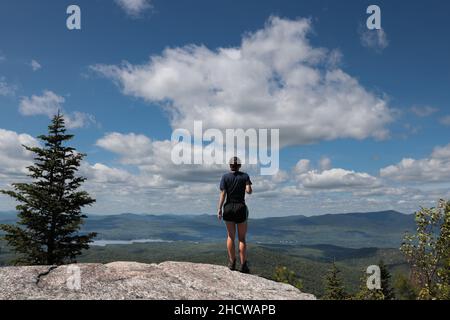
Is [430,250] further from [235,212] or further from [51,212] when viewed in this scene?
[51,212]

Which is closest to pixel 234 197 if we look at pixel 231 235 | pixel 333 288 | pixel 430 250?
pixel 231 235

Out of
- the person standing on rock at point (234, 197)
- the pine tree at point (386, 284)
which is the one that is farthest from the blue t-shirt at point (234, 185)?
the pine tree at point (386, 284)

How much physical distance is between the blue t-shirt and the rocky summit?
9.03ft

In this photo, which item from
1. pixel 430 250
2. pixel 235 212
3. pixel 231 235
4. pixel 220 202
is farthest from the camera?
pixel 430 250

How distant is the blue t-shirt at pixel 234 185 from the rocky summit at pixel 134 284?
275 centimetres

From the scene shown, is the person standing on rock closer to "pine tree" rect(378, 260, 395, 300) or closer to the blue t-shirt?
the blue t-shirt

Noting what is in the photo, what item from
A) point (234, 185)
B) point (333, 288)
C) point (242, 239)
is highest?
point (234, 185)

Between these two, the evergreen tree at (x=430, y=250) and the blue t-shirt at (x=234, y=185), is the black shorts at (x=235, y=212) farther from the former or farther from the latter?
the evergreen tree at (x=430, y=250)

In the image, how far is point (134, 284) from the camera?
1022cm

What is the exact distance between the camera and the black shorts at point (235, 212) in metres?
11.7

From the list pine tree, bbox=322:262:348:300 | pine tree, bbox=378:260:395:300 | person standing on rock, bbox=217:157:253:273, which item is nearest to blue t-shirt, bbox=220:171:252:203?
person standing on rock, bbox=217:157:253:273

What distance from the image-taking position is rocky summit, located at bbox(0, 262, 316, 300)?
9.21 m

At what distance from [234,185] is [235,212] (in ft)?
2.99
